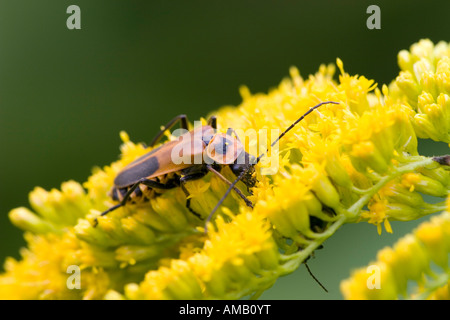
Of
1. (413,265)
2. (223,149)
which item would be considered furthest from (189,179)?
(413,265)

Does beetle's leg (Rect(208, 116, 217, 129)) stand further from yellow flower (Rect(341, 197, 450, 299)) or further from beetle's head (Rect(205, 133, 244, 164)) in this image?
yellow flower (Rect(341, 197, 450, 299))

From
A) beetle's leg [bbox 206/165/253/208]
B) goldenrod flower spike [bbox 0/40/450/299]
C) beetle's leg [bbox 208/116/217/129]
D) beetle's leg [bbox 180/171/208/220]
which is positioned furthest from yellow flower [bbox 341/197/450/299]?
beetle's leg [bbox 208/116/217/129]

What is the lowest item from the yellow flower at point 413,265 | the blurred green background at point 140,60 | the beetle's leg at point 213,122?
the yellow flower at point 413,265

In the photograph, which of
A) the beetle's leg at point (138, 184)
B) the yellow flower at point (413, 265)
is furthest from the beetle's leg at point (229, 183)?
the yellow flower at point (413, 265)

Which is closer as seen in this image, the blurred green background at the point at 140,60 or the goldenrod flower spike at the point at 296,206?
the goldenrod flower spike at the point at 296,206

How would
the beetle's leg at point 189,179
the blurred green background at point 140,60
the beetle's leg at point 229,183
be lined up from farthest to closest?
the blurred green background at point 140,60, the beetle's leg at point 189,179, the beetle's leg at point 229,183

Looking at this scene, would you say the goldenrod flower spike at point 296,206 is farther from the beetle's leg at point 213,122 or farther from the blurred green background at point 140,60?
the blurred green background at point 140,60
